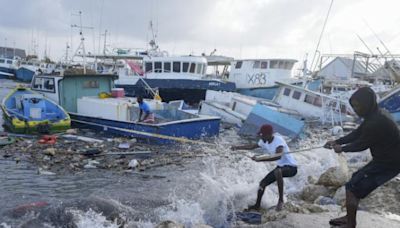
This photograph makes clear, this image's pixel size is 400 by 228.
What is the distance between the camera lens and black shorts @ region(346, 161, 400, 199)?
182 inches

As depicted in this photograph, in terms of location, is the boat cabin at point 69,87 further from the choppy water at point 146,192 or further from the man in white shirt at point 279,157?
the man in white shirt at point 279,157

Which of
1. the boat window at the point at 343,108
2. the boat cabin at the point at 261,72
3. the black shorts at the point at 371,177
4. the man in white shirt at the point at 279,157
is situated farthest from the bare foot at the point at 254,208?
the boat cabin at the point at 261,72

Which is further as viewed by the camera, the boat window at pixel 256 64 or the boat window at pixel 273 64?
the boat window at pixel 256 64

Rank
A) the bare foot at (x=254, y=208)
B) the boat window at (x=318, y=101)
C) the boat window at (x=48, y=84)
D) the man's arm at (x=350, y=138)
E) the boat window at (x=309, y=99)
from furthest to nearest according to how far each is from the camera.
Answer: the boat window at (x=309, y=99)
the boat window at (x=318, y=101)
the boat window at (x=48, y=84)
the bare foot at (x=254, y=208)
the man's arm at (x=350, y=138)

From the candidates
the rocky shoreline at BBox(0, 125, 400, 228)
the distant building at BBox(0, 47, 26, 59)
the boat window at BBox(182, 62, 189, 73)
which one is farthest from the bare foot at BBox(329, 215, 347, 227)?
the distant building at BBox(0, 47, 26, 59)

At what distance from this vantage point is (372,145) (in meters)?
4.51

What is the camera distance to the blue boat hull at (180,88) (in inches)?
1036

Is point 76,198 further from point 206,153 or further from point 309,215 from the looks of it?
point 206,153

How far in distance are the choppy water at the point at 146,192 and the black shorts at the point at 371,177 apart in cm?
240

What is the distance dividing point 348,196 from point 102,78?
16345 millimetres

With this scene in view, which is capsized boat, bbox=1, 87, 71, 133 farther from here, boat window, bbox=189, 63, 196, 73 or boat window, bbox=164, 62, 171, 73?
boat window, bbox=189, 63, 196, 73

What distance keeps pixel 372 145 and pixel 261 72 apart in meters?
26.4

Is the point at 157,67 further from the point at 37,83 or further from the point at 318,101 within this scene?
the point at 318,101

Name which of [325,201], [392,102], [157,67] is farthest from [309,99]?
[325,201]
